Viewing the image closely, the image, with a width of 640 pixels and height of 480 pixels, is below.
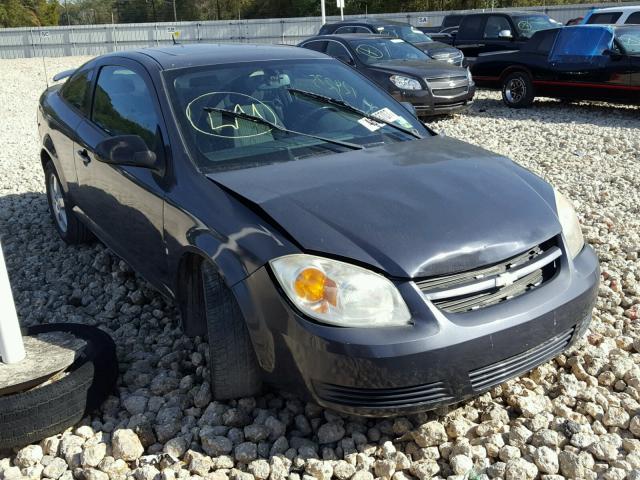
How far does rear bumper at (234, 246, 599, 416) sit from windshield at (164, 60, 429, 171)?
37.9 inches

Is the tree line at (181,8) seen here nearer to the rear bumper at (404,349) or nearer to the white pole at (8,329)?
the rear bumper at (404,349)

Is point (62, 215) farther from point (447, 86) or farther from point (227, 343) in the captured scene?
point (447, 86)

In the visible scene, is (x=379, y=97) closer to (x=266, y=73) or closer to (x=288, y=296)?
(x=266, y=73)

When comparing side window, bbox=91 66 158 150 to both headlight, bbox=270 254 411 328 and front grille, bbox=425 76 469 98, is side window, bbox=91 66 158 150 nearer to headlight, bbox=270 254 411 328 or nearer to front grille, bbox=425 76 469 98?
headlight, bbox=270 254 411 328

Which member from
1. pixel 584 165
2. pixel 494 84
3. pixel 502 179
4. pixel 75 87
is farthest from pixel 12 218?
pixel 494 84

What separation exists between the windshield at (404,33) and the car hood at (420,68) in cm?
351

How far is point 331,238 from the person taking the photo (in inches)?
98.0

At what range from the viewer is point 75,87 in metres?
4.93

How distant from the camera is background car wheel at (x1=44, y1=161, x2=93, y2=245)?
5.01m

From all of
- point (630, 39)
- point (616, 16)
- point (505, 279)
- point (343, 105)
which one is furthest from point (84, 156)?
point (616, 16)

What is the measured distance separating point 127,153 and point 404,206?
1.37 meters

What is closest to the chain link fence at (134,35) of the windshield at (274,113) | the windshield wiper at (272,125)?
the windshield at (274,113)

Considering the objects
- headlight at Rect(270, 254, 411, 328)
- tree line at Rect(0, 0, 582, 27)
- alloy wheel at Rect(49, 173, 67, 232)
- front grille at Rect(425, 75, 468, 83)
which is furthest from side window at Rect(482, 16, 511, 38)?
tree line at Rect(0, 0, 582, 27)

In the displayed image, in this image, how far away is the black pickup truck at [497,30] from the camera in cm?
1433
